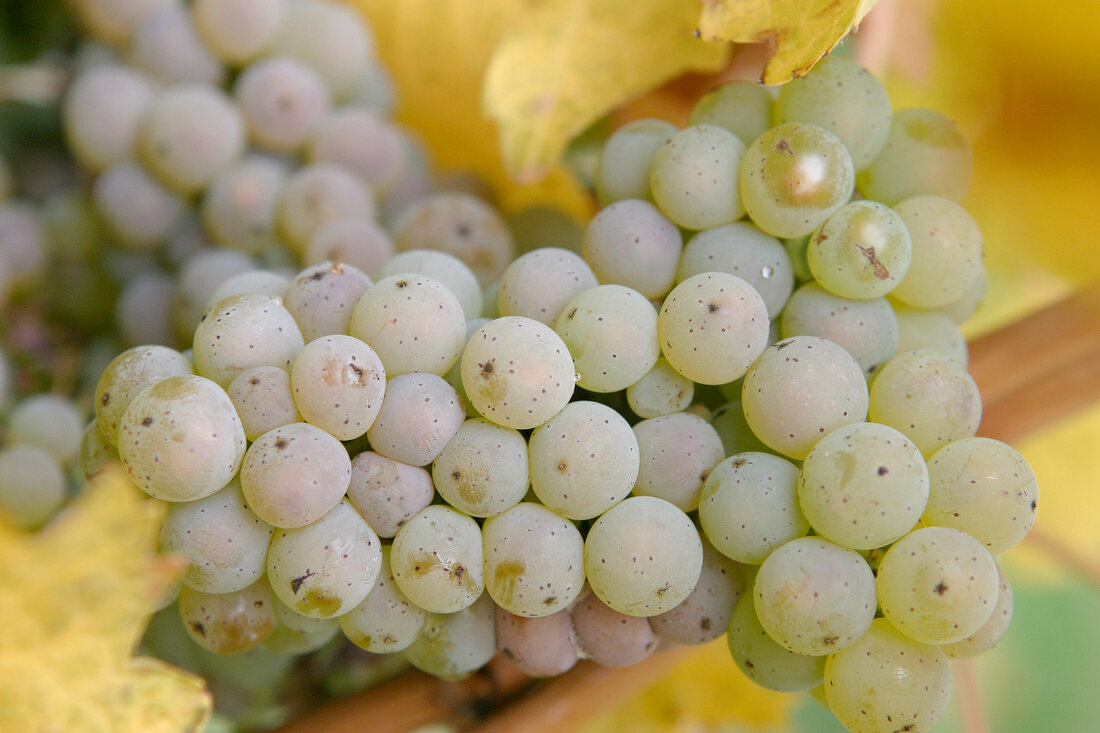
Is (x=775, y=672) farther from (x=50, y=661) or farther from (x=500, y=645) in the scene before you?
(x=50, y=661)

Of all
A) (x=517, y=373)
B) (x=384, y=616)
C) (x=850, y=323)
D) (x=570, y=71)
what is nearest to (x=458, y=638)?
(x=384, y=616)

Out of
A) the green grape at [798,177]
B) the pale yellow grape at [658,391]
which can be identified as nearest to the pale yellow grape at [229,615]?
the pale yellow grape at [658,391]

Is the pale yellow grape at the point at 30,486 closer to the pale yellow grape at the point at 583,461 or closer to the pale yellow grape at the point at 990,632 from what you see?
the pale yellow grape at the point at 583,461

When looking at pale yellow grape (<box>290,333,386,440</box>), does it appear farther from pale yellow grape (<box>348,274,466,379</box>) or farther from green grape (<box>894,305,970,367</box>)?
green grape (<box>894,305,970,367</box>)

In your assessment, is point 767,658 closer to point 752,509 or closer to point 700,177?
point 752,509

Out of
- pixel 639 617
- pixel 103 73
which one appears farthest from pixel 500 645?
pixel 103 73
